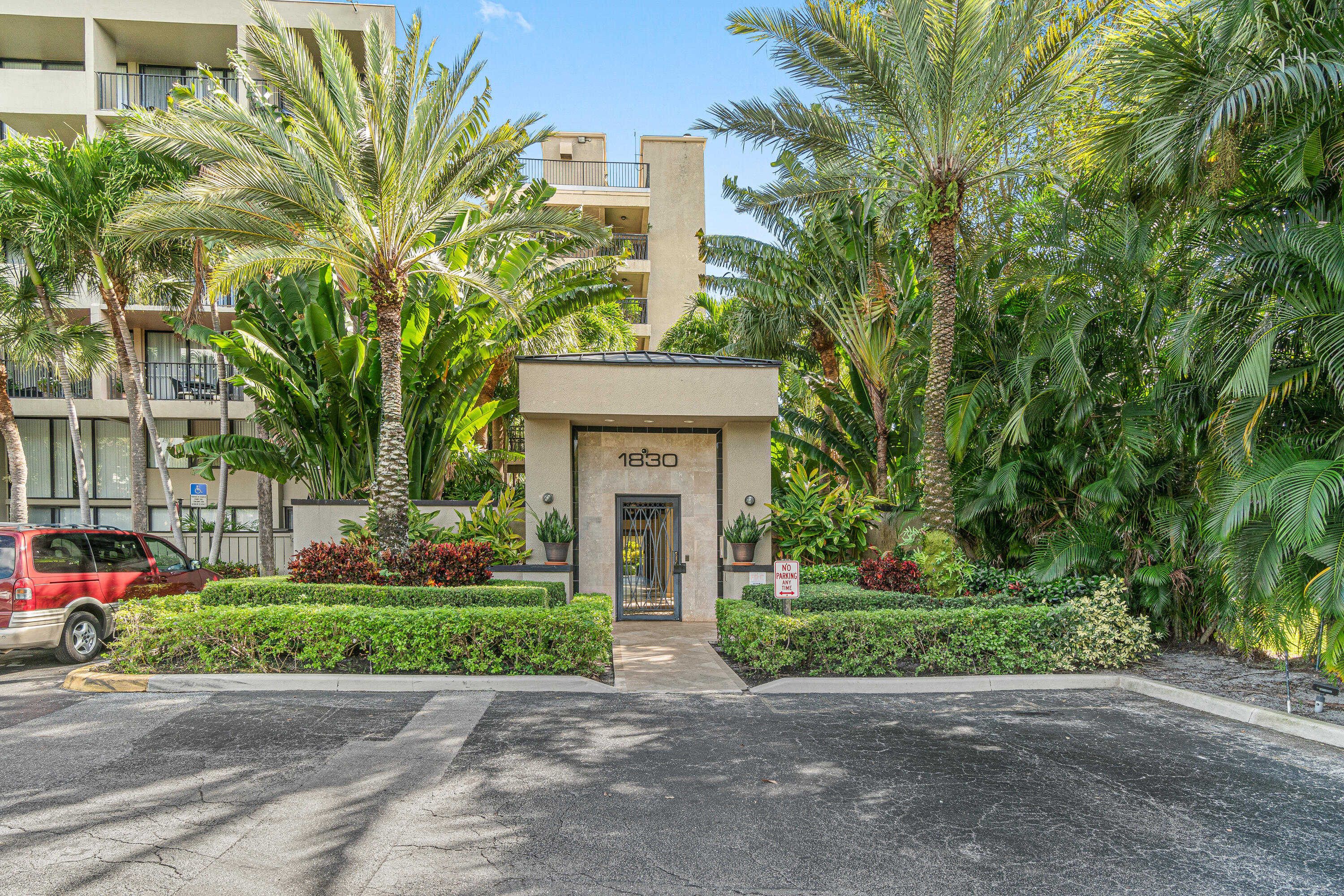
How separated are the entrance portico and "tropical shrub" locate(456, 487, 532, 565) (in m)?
0.37

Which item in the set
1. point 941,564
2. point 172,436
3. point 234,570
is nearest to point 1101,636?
point 941,564

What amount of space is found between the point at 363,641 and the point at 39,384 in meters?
19.5

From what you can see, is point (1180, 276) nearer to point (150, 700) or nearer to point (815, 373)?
point (815, 373)

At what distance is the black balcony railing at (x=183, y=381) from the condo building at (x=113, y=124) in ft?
0.12

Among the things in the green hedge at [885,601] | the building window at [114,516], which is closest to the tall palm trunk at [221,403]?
the building window at [114,516]

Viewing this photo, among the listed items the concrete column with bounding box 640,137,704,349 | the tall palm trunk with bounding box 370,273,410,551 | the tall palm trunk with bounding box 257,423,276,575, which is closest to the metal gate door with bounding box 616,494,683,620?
the tall palm trunk with bounding box 370,273,410,551

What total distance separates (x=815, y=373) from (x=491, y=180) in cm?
1044

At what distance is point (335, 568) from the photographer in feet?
37.7

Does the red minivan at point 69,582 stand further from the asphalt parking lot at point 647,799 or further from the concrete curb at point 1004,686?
the concrete curb at point 1004,686

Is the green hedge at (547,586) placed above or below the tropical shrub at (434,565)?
below

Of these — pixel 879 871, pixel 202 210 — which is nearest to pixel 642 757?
pixel 879 871

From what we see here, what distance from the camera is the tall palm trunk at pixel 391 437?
38.5 ft

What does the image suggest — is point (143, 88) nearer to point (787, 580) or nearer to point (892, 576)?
point (787, 580)

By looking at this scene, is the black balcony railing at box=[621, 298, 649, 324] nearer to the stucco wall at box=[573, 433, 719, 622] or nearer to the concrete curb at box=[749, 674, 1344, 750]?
the stucco wall at box=[573, 433, 719, 622]
